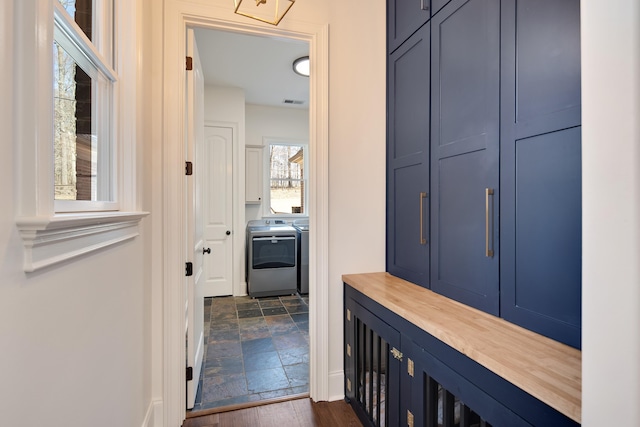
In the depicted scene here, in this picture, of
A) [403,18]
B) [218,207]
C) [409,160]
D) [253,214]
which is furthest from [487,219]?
[253,214]

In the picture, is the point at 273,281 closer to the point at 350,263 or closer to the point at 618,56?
the point at 350,263

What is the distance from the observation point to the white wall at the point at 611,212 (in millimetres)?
472

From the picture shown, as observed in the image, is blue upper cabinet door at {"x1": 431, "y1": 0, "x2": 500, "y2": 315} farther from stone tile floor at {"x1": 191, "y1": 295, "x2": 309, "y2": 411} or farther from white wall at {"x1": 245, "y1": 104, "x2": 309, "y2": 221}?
white wall at {"x1": 245, "y1": 104, "x2": 309, "y2": 221}

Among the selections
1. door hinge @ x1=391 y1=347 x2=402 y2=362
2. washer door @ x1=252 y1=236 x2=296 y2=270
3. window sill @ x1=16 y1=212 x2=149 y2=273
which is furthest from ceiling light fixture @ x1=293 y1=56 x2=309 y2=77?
door hinge @ x1=391 y1=347 x2=402 y2=362

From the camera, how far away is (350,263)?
2.10 m

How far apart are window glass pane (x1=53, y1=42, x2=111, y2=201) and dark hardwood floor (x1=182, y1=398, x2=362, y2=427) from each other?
1.43 meters

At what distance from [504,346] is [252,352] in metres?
2.21

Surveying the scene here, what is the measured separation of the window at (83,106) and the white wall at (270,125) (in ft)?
11.3

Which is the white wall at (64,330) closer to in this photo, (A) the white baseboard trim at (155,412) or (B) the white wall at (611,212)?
(A) the white baseboard trim at (155,412)

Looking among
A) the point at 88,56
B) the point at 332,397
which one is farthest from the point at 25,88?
the point at 332,397

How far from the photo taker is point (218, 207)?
13.7 ft

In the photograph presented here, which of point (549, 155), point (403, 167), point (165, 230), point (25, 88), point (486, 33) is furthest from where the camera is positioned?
point (403, 167)

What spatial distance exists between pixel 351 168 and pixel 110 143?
1337 millimetres

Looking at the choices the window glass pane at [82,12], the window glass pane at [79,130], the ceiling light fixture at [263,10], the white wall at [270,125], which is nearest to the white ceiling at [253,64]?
the white wall at [270,125]
